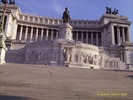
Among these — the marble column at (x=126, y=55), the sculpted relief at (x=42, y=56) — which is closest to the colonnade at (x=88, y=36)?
the marble column at (x=126, y=55)

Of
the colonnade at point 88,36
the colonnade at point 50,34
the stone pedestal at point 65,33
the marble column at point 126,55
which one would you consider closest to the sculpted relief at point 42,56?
the stone pedestal at point 65,33

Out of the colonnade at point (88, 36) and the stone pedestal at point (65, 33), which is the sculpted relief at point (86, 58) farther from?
the colonnade at point (88, 36)

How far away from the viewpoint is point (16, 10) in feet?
207

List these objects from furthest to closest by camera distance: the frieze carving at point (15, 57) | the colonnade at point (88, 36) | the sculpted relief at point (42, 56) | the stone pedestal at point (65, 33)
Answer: the colonnade at point (88, 36) → the stone pedestal at point (65, 33) → the frieze carving at point (15, 57) → the sculpted relief at point (42, 56)

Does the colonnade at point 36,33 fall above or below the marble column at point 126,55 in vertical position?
above

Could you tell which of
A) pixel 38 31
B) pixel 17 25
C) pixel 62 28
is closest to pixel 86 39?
pixel 38 31

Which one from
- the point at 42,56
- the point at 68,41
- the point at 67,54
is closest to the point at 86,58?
the point at 67,54

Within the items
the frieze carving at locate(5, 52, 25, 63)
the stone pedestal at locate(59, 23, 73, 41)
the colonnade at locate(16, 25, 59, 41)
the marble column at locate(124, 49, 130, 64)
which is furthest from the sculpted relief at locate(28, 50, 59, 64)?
the colonnade at locate(16, 25, 59, 41)

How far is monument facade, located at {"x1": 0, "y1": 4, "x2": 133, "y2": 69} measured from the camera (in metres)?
32.2

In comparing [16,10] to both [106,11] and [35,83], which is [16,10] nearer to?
[106,11]

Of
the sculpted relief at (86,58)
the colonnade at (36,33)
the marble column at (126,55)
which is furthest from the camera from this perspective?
the colonnade at (36,33)

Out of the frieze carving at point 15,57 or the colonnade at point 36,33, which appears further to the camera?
the colonnade at point 36,33

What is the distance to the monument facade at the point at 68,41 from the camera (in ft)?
105

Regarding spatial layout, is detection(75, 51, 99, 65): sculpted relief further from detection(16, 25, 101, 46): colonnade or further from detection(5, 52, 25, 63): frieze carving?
detection(16, 25, 101, 46): colonnade
